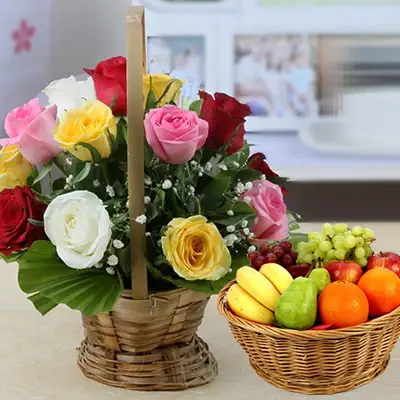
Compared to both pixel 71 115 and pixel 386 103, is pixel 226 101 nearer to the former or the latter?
pixel 71 115

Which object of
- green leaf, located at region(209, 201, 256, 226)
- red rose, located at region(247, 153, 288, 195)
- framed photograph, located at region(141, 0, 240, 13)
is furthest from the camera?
framed photograph, located at region(141, 0, 240, 13)

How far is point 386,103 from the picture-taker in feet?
9.32

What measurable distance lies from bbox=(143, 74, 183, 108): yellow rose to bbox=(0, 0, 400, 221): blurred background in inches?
60.2

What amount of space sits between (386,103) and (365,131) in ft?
0.38

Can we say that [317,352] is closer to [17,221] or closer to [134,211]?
[134,211]

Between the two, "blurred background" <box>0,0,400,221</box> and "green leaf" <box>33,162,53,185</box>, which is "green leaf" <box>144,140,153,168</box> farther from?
"blurred background" <box>0,0,400,221</box>

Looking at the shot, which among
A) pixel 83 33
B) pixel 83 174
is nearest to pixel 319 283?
pixel 83 174

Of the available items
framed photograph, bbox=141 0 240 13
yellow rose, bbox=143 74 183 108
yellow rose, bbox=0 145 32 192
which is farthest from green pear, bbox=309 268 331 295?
framed photograph, bbox=141 0 240 13

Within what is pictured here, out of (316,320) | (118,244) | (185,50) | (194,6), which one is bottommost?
(316,320)

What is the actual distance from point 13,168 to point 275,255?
39cm

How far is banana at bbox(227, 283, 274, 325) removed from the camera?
108 centimetres

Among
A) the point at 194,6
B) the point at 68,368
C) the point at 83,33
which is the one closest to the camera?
the point at 68,368

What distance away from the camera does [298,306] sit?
1.05 m

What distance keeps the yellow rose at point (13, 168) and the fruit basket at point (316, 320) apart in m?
0.33
